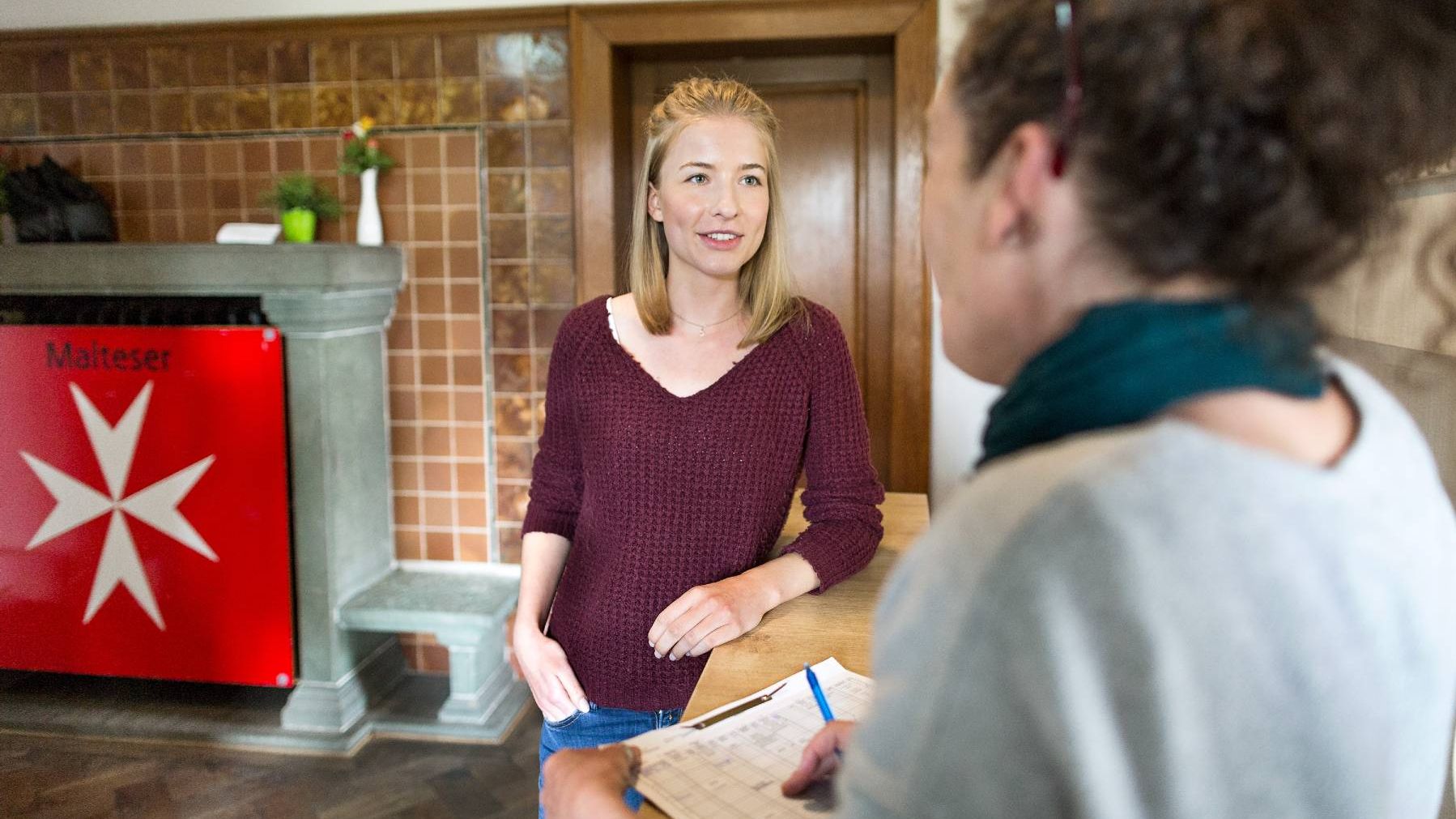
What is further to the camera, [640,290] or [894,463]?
[894,463]

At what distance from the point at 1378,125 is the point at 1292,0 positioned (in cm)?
8

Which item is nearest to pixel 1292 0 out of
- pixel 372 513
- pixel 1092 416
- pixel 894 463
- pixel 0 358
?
pixel 1092 416

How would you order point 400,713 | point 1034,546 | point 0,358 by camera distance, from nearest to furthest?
1. point 1034,546
2. point 0,358
3. point 400,713

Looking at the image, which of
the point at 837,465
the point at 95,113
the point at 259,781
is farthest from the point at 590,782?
the point at 95,113

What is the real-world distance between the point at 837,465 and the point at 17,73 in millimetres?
3273

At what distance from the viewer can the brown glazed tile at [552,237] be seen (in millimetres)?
3082

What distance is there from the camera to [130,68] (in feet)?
10.5

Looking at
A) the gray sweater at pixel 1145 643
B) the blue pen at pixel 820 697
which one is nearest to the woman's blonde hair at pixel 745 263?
the blue pen at pixel 820 697

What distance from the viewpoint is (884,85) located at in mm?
3133

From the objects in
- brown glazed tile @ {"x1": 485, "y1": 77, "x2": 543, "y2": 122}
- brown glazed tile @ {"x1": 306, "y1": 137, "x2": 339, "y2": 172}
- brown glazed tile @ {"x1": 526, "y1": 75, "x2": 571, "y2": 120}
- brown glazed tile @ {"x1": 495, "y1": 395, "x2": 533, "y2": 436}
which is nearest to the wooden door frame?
brown glazed tile @ {"x1": 526, "y1": 75, "x2": 571, "y2": 120}

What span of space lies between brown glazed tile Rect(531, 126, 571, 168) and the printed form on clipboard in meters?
2.30

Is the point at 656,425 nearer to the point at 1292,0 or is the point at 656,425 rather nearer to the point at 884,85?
the point at 1292,0

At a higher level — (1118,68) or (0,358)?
(1118,68)

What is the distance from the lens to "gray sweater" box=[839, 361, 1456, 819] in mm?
435
